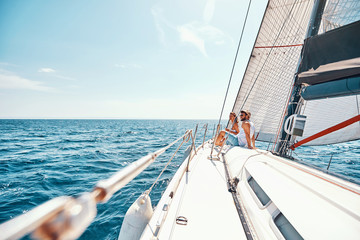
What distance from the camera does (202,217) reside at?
5.02 ft

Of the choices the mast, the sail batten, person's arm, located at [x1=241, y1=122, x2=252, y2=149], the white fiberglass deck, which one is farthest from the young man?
the white fiberglass deck

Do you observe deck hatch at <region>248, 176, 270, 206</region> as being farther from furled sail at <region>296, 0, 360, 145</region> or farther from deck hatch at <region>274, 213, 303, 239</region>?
furled sail at <region>296, 0, 360, 145</region>

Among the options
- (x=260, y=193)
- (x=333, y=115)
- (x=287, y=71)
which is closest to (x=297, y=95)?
Result: (x=333, y=115)

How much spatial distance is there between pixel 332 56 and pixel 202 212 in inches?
108

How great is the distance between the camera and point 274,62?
4.67 m

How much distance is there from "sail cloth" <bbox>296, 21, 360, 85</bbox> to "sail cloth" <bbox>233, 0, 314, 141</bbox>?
1479mm

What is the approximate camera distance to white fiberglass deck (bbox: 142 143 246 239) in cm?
134

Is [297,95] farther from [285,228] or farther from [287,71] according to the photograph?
[285,228]

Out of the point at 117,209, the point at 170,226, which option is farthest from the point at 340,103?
the point at 117,209

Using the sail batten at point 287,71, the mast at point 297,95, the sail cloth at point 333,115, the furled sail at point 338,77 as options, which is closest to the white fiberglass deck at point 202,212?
the sail batten at point 287,71

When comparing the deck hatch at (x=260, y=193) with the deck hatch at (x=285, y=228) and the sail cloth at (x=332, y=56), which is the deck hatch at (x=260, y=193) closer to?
the deck hatch at (x=285, y=228)

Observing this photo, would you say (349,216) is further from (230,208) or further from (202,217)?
(202,217)

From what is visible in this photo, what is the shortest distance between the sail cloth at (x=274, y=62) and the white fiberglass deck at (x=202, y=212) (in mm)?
2512

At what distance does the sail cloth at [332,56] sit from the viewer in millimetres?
2020
